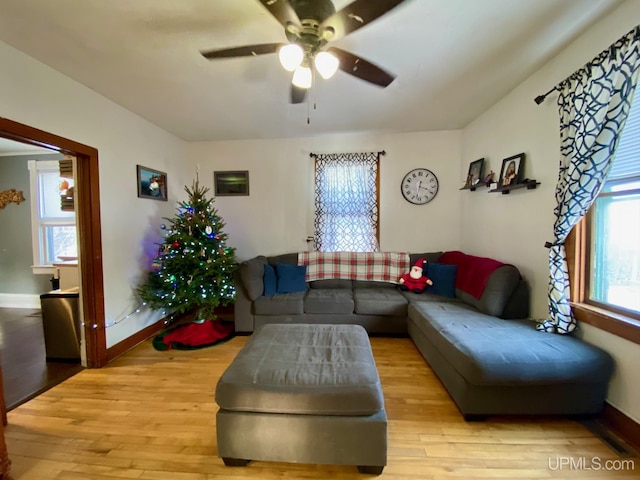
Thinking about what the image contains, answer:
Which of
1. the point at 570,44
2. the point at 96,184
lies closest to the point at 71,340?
the point at 96,184

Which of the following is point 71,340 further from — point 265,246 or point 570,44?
point 570,44

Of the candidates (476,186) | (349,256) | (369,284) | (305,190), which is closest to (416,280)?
(369,284)

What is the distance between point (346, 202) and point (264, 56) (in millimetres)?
2220

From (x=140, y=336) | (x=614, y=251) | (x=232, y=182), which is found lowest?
(x=140, y=336)

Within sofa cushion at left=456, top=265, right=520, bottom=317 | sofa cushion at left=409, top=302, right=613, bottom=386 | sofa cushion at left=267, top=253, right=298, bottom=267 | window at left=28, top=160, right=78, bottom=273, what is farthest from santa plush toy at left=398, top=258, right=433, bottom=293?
window at left=28, top=160, right=78, bottom=273

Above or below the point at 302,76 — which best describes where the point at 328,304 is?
below

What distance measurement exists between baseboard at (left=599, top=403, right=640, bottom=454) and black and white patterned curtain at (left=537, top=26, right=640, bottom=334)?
502 mm

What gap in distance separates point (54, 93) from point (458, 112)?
392cm

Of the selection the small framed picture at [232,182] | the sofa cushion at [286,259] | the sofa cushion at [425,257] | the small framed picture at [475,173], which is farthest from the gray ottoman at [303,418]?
the small framed picture at [232,182]

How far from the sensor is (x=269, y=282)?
3.24 meters

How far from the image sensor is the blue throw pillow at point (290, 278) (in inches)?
129

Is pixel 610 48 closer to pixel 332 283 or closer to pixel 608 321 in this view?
pixel 608 321

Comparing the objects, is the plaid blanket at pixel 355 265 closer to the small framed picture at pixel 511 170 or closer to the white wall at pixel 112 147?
the small framed picture at pixel 511 170

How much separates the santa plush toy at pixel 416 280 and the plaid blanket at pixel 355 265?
192mm
